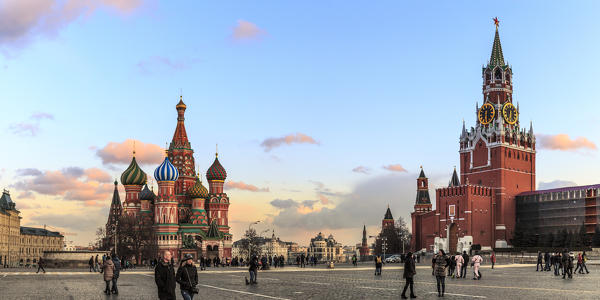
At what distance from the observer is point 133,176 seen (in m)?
116

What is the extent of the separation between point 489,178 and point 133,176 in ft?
200

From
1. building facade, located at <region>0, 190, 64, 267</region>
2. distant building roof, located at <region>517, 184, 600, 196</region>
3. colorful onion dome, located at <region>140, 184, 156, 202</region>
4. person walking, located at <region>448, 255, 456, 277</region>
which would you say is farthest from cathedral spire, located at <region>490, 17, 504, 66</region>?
building facade, located at <region>0, 190, 64, 267</region>

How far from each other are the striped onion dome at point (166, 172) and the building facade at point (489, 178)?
43.3 meters

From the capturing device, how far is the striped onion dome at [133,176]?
381ft

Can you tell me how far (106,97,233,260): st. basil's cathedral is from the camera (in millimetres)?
106500

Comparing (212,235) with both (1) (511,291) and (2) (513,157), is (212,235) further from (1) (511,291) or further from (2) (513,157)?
(1) (511,291)

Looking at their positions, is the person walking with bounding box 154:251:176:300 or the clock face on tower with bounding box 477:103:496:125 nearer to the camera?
the person walking with bounding box 154:251:176:300

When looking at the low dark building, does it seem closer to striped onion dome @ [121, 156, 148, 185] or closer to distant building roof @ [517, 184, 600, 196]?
distant building roof @ [517, 184, 600, 196]

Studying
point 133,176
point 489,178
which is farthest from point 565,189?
point 133,176

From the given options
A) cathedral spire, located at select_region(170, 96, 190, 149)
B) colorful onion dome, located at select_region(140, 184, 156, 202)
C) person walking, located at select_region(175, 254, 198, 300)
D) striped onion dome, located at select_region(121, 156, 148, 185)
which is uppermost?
cathedral spire, located at select_region(170, 96, 190, 149)

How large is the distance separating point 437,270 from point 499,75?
330 feet

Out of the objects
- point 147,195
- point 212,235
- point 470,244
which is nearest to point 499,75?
point 470,244

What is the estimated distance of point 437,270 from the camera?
874 inches

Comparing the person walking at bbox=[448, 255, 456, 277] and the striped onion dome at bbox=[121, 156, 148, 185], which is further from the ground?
the striped onion dome at bbox=[121, 156, 148, 185]
